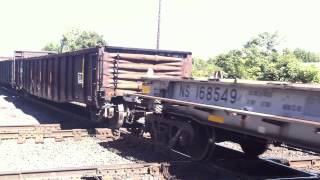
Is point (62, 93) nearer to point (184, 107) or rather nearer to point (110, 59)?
point (110, 59)

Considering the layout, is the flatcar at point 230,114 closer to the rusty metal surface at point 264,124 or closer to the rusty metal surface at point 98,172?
the rusty metal surface at point 264,124

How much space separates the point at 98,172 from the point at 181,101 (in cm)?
219

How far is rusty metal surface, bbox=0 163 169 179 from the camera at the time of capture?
22.1 ft

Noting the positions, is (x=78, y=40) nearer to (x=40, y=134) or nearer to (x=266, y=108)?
(x=40, y=134)

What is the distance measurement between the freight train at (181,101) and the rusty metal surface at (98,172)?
3.84ft

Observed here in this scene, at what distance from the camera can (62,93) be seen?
15180 mm

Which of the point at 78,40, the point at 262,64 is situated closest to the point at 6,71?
the point at 262,64

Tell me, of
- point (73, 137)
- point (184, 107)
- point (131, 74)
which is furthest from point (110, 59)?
point (184, 107)

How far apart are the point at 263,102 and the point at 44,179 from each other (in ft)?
11.6

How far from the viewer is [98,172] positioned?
6.99m

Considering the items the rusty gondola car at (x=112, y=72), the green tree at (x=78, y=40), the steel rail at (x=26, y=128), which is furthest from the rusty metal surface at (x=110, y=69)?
the green tree at (x=78, y=40)

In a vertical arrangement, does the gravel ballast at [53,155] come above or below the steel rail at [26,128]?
below

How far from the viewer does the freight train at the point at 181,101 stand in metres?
5.98

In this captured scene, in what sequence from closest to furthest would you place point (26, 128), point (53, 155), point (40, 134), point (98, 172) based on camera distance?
point (98, 172) → point (53, 155) → point (40, 134) → point (26, 128)
